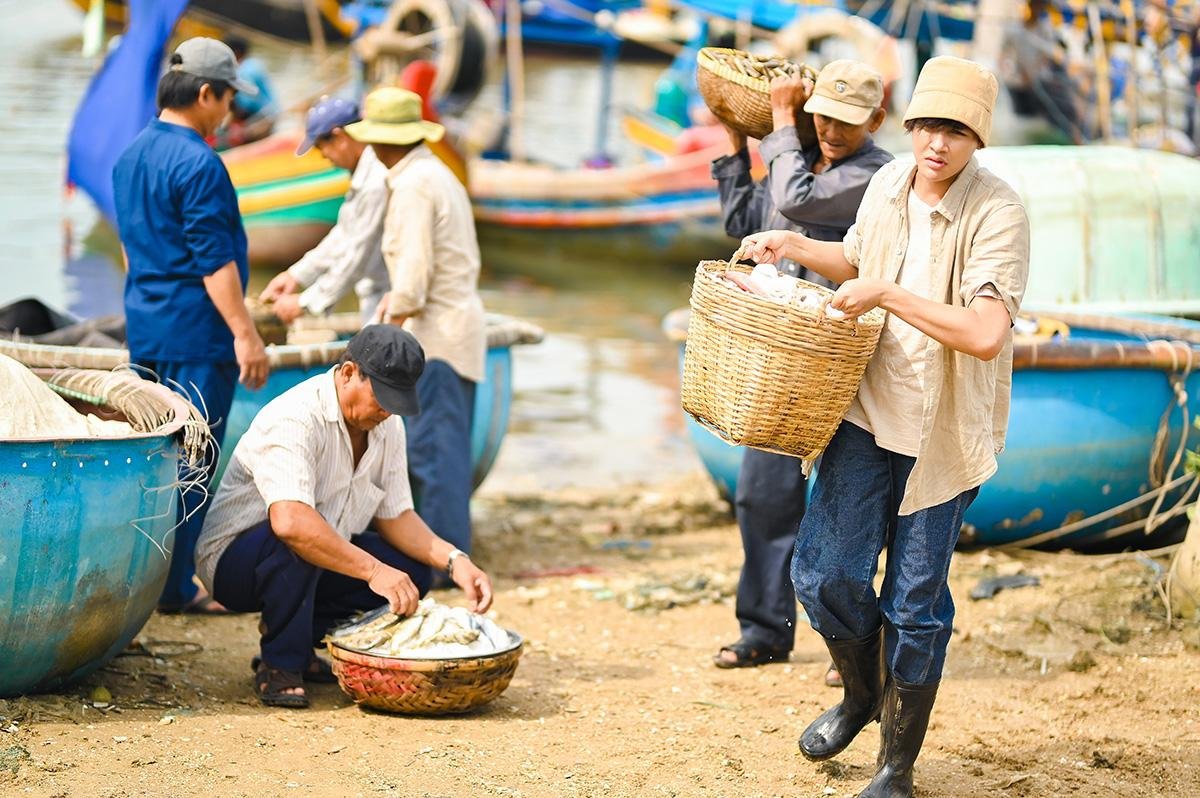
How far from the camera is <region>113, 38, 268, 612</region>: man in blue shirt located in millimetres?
5223

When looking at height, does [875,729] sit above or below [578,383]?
above

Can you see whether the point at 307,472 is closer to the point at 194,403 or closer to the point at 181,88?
the point at 194,403

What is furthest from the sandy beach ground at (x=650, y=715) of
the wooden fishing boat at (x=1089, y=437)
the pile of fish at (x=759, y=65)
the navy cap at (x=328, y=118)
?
the pile of fish at (x=759, y=65)

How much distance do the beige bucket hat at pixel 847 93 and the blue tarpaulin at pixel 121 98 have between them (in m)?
6.99

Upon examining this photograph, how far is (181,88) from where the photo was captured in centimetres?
527

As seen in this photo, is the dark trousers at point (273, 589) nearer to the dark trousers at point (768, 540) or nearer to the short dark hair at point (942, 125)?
the dark trousers at point (768, 540)

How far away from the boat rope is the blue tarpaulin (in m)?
6.82

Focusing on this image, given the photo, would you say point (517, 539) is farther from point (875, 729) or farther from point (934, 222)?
Answer: point (934, 222)

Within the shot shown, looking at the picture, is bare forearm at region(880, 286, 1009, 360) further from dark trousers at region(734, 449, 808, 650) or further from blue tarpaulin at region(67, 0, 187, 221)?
blue tarpaulin at region(67, 0, 187, 221)

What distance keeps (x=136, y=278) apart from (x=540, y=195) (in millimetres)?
12706

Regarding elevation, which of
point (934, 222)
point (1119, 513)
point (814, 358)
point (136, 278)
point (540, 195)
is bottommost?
point (540, 195)

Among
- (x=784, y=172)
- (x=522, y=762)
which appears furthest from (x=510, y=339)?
(x=522, y=762)

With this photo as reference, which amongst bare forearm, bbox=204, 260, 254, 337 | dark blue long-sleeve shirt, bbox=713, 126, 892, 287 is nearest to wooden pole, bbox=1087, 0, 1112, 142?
dark blue long-sleeve shirt, bbox=713, 126, 892, 287

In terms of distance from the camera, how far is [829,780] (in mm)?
4191
